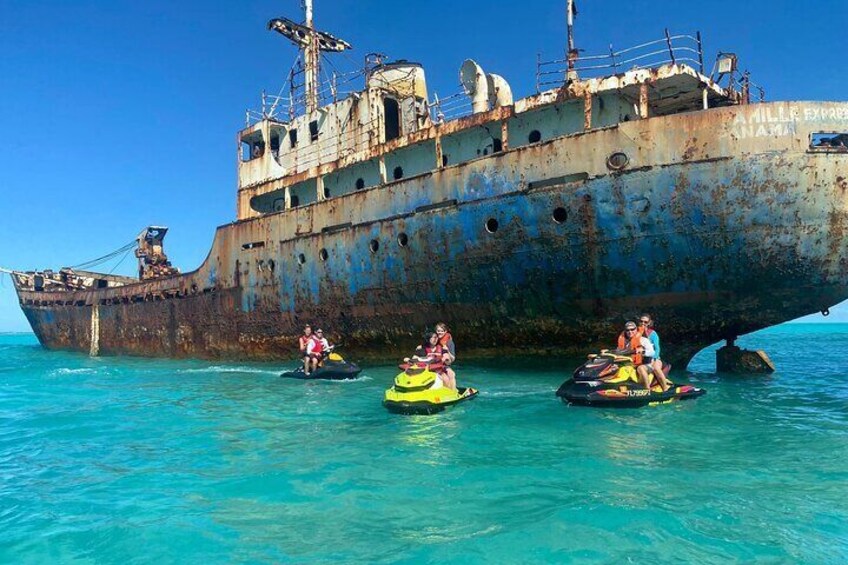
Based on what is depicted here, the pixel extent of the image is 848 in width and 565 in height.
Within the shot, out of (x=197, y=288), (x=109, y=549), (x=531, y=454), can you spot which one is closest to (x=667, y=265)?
(x=531, y=454)

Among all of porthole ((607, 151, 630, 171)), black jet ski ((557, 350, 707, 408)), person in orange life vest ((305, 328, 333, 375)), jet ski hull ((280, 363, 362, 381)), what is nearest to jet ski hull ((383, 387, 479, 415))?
black jet ski ((557, 350, 707, 408))

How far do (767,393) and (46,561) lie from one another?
12048mm

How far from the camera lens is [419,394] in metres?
9.84

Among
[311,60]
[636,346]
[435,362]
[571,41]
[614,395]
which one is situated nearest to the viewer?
[614,395]

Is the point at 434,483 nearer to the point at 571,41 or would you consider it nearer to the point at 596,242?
the point at 596,242

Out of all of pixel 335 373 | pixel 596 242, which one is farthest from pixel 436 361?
pixel 335 373

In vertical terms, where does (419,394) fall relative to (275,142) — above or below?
below

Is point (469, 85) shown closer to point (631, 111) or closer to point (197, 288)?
point (631, 111)

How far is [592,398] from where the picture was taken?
32.0ft

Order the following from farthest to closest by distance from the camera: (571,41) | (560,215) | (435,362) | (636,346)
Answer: (571,41), (560,215), (435,362), (636,346)

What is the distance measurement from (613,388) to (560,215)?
467 cm

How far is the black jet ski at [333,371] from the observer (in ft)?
49.2

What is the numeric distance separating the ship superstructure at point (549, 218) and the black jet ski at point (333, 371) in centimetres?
200

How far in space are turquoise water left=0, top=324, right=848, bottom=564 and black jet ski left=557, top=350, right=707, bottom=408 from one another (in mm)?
249
